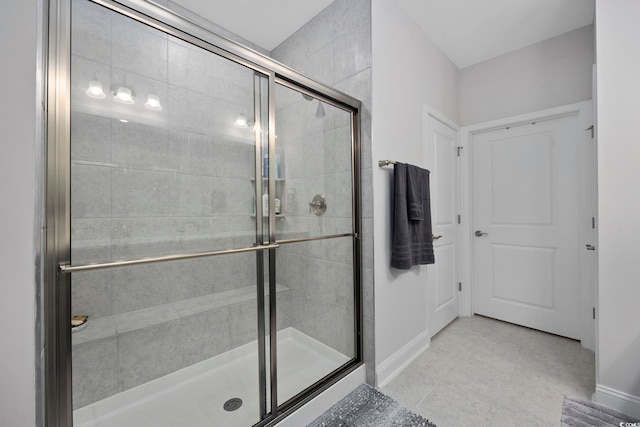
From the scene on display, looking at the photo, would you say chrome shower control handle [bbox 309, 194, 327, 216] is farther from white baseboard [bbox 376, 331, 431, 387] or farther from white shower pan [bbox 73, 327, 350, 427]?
white baseboard [bbox 376, 331, 431, 387]

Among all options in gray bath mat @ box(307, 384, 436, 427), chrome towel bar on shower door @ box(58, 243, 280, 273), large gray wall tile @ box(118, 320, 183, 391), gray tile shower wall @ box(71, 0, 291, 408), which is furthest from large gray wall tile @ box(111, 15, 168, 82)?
gray bath mat @ box(307, 384, 436, 427)

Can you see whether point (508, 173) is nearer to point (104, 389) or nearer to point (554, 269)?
point (554, 269)

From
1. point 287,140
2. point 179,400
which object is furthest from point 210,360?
point 287,140

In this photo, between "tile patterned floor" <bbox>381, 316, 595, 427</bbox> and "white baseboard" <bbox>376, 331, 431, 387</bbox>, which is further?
"white baseboard" <bbox>376, 331, 431, 387</bbox>

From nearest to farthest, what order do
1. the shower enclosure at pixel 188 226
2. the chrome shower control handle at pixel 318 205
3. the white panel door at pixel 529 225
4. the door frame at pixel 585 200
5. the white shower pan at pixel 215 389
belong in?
the shower enclosure at pixel 188 226 → the white shower pan at pixel 215 389 → the chrome shower control handle at pixel 318 205 → the door frame at pixel 585 200 → the white panel door at pixel 529 225

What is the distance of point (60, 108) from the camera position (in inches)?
31.7

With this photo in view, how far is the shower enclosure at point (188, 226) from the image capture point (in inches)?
34.9

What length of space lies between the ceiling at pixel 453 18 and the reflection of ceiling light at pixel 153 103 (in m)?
1.21

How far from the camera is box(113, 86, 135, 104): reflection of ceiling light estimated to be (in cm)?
110

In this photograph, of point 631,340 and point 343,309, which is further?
point 343,309

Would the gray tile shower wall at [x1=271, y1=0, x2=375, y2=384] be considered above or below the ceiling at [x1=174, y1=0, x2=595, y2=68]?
below

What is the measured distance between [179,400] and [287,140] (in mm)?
1572

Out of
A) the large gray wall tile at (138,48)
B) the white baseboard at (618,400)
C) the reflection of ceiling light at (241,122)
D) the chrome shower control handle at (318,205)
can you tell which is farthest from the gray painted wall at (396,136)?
the large gray wall tile at (138,48)

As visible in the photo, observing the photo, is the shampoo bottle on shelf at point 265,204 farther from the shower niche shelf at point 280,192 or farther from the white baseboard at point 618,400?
the white baseboard at point 618,400
